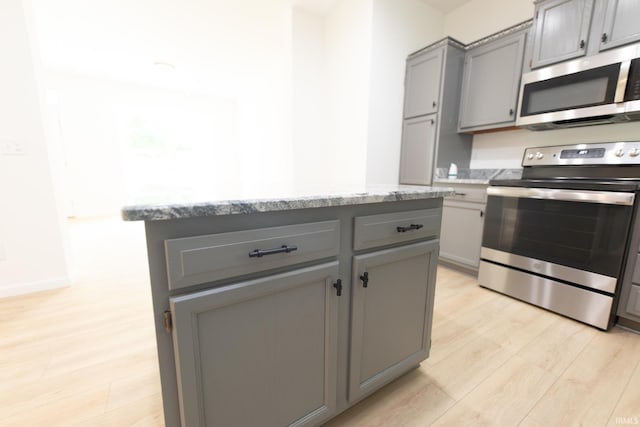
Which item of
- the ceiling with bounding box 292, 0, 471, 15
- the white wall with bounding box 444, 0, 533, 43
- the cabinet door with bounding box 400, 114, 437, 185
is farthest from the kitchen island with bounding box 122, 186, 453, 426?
the ceiling with bounding box 292, 0, 471, 15

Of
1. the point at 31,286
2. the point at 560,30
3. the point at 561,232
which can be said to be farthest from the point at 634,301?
the point at 31,286

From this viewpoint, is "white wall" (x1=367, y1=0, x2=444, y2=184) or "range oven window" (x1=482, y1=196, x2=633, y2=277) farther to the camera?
"white wall" (x1=367, y1=0, x2=444, y2=184)

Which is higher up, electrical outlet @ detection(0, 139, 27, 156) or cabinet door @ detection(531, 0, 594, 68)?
cabinet door @ detection(531, 0, 594, 68)

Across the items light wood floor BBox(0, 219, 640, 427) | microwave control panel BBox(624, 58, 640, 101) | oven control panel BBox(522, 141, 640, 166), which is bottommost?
light wood floor BBox(0, 219, 640, 427)

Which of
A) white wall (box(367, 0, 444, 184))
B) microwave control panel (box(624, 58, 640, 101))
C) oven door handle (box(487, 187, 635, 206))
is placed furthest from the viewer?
white wall (box(367, 0, 444, 184))

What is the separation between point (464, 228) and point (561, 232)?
2.42ft

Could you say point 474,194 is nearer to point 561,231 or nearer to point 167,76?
point 561,231

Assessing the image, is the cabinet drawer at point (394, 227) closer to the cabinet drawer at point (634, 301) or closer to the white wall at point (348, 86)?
the cabinet drawer at point (634, 301)

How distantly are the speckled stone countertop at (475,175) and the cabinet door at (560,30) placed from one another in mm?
908

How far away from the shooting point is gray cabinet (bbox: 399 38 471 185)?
2.54m

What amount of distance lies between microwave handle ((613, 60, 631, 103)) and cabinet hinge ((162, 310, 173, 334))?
260cm

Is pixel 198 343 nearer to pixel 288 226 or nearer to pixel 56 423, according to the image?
pixel 288 226

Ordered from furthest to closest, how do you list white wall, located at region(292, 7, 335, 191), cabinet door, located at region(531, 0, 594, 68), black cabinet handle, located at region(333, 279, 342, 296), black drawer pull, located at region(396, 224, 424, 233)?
white wall, located at region(292, 7, 335, 191) < cabinet door, located at region(531, 0, 594, 68) < black drawer pull, located at region(396, 224, 424, 233) < black cabinet handle, located at region(333, 279, 342, 296)

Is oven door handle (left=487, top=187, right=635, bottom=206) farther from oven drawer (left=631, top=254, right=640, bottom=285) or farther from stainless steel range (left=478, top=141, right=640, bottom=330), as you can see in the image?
oven drawer (left=631, top=254, right=640, bottom=285)
